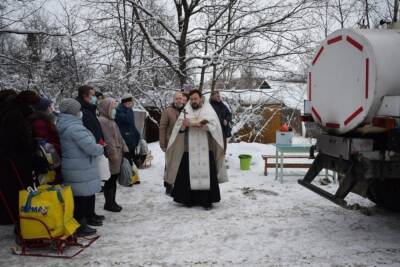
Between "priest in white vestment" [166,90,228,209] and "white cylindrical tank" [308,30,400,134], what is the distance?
1753 mm

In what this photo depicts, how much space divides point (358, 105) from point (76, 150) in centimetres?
305

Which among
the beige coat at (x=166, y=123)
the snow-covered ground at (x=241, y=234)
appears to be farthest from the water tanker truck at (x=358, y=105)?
the beige coat at (x=166, y=123)

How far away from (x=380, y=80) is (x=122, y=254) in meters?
3.13

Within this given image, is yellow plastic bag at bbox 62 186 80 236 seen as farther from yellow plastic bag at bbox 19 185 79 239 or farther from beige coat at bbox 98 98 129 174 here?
beige coat at bbox 98 98 129 174

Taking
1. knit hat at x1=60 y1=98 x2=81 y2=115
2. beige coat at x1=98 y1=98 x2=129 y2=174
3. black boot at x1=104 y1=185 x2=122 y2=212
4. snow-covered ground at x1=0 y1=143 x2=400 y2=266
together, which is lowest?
snow-covered ground at x1=0 y1=143 x2=400 y2=266

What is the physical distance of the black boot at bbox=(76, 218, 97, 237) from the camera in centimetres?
461

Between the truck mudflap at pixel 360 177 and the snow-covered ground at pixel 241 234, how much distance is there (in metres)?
0.40

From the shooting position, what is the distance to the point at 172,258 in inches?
156

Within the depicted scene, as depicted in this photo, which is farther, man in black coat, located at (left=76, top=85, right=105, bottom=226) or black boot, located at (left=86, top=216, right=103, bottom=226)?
black boot, located at (left=86, top=216, right=103, bottom=226)

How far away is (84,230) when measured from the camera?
15.2 feet

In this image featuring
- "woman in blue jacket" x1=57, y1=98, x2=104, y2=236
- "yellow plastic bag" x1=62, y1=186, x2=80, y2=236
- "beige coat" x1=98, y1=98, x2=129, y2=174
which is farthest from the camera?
"beige coat" x1=98, y1=98, x2=129, y2=174

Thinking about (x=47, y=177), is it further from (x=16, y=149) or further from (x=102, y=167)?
(x=102, y=167)

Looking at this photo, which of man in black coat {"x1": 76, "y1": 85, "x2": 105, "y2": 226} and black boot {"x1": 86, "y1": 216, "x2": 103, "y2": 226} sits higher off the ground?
man in black coat {"x1": 76, "y1": 85, "x2": 105, "y2": 226}

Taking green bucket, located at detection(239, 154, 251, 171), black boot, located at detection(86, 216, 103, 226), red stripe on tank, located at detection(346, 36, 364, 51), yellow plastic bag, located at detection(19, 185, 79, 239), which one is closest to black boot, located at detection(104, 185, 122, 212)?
black boot, located at detection(86, 216, 103, 226)
